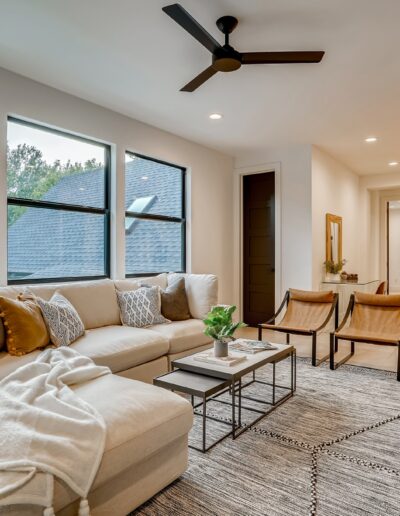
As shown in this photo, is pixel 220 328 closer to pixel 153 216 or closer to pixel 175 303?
pixel 175 303

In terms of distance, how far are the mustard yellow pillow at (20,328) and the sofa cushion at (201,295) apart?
1.78m

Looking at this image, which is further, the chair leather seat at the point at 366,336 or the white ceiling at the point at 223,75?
the chair leather seat at the point at 366,336

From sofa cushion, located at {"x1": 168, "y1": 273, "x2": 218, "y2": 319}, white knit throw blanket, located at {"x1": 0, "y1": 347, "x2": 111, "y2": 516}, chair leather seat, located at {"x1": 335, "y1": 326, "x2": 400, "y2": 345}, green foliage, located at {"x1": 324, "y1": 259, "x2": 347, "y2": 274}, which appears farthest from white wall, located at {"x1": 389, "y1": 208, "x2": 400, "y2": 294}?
white knit throw blanket, located at {"x1": 0, "y1": 347, "x2": 111, "y2": 516}

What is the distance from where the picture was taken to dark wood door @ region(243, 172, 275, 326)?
603cm

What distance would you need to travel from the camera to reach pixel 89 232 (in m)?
4.11

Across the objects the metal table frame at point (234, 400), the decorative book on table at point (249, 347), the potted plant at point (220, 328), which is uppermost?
the potted plant at point (220, 328)

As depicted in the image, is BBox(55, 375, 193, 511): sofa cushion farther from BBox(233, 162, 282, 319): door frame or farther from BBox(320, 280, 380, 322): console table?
BBox(320, 280, 380, 322): console table

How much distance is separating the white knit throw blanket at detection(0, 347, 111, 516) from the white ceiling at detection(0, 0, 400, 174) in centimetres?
230

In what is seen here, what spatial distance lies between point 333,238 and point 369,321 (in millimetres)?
2109

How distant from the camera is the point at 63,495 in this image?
135 cm

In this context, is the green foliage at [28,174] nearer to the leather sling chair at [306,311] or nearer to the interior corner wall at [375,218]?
the leather sling chair at [306,311]

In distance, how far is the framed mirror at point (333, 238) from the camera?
587cm

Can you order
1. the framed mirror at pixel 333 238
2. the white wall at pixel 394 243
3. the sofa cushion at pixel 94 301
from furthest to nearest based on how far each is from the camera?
the white wall at pixel 394 243 < the framed mirror at pixel 333 238 < the sofa cushion at pixel 94 301

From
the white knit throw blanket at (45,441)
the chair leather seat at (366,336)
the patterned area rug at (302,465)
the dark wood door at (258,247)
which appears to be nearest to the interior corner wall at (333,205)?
the dark wood door at (258,247)
